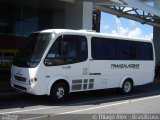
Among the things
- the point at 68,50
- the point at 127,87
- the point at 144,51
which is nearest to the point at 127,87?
the point at 127,87

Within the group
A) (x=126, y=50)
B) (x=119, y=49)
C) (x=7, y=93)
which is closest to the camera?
(x=7, y=93)

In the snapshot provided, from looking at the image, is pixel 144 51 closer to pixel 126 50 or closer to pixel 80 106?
pixel 126 50

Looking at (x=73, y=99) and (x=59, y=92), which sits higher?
(x=59, y=92)

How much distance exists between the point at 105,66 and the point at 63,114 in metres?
4.42

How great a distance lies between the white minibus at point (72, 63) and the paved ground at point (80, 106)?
50 centimetres

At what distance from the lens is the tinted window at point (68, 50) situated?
12.4 m

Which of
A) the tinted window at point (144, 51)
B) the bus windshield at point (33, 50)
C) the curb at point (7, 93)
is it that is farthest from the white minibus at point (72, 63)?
the curb at point (7, 93)

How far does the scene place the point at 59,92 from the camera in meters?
12.6

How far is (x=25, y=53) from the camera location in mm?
12961

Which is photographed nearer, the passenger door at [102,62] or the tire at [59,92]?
the tire at [59,92]

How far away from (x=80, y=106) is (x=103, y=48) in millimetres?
3261

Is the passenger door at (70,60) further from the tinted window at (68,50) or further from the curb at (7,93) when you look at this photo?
the curb at (7,93)

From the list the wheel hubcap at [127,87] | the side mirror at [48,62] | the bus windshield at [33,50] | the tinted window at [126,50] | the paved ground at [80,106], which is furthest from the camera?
the wheel hubcap at [127,87]

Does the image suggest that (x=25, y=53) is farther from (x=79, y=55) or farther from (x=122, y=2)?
(x=122, y=2)
